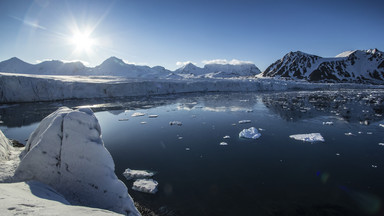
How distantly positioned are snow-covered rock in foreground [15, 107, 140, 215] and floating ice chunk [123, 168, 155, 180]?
79.7 inches

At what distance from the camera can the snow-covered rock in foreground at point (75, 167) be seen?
328 cm

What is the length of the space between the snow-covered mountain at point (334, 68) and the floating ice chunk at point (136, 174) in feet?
368

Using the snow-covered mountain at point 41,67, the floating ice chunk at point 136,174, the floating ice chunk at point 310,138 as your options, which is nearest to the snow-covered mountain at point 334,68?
the floating ice chunk at point 310,138

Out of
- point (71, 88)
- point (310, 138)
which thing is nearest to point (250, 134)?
point (310, 138)

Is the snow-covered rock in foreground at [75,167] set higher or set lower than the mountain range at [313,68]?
lower

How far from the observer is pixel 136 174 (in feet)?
18.3

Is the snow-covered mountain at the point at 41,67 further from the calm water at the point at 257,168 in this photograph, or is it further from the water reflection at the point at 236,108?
the calm water at the point at 257,168

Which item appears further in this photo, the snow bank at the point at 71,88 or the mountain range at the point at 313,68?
the mountain range at the point at 313,68

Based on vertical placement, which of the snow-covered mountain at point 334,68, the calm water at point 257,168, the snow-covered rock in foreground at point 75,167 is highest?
the snow-covered mountain at point 334,68

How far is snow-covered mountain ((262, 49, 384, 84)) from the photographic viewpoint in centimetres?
10006

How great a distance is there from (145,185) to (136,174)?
30.4 inches

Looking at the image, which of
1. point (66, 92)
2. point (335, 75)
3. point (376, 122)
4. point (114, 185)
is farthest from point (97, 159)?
point (335, 75)

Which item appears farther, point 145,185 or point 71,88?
point 71,88

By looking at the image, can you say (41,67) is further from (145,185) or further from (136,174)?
(145,185)
